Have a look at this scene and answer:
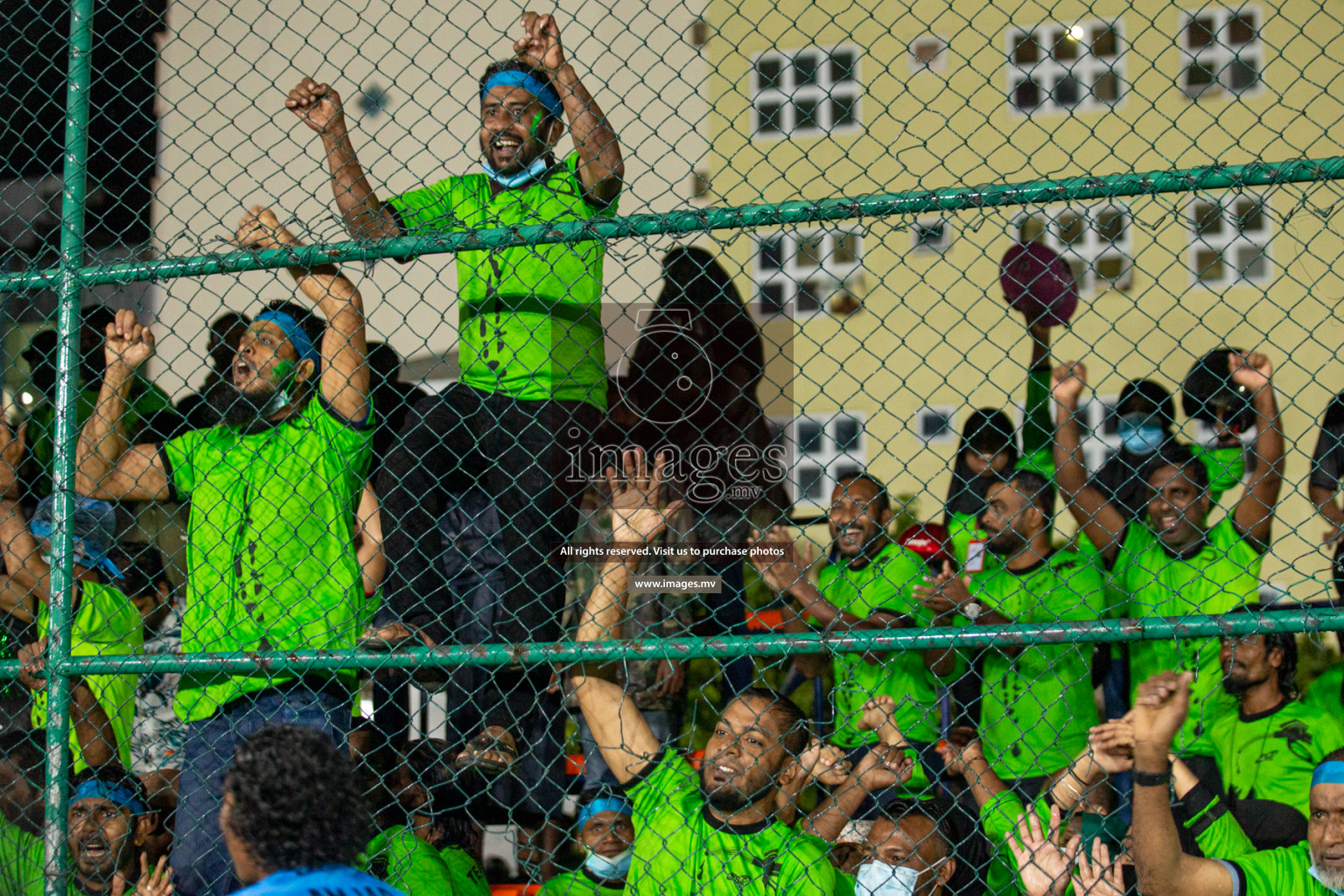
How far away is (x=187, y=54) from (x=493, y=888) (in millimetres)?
4650

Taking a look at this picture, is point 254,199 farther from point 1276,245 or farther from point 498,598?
point 1276,245

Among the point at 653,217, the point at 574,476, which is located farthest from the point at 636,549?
the point at 653,217

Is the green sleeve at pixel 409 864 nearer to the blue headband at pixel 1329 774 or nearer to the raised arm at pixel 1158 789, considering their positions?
the raised arm at pixel 1158 789

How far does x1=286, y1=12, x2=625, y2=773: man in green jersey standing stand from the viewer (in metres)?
3.57

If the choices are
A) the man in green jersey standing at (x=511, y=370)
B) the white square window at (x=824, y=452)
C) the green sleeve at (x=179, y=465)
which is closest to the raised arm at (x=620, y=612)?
the man in green jersey standing at (x=511, y=370)

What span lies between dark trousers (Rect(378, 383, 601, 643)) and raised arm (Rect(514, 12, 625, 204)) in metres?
0.68

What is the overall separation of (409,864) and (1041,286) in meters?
3.17

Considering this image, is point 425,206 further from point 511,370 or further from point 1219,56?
point 1219,56

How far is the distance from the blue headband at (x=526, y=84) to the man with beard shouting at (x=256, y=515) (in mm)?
814

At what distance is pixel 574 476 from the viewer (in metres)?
3.74

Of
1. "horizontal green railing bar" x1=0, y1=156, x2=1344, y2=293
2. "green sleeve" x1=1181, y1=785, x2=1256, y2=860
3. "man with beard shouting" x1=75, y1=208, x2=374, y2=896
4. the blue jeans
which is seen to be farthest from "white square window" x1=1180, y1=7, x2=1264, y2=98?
the blue jeans

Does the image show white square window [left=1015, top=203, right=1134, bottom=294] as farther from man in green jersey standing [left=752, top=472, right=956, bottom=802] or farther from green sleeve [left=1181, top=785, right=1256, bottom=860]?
green sleeve [left=1181, top=785, right=1256, bottom=860]

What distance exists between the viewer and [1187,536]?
422 centimetres

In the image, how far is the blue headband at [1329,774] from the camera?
3400 millimetres
